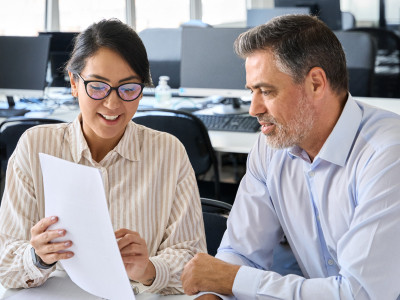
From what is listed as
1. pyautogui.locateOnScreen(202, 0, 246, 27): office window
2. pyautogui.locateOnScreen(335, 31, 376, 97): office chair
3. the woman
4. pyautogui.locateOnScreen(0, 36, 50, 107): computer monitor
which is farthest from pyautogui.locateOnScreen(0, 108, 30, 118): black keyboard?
pyautogui.locateOnScreen(202, 0, 246, 27): office window

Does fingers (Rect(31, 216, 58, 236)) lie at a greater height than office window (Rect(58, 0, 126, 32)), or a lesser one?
lesser

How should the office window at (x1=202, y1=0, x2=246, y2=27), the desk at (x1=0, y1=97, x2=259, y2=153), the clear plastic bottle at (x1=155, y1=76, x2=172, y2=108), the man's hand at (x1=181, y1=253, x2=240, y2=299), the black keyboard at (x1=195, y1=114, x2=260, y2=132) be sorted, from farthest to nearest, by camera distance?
1. the office window at (x1=202, y1=0, x2=246, y2=27)
2. the clear plastic bottle at (x1=155, y1=76, x2=172, y2=108)
3. the black keyboard at (x1=195, y1=114, x2=260, y2=132)
4. the desk at (x1=0, y1=97, x2=259, y2=153)
5. the man's hand at (x1=181, y1=253, x2=240, y2=299)

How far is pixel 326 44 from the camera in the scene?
1.39m

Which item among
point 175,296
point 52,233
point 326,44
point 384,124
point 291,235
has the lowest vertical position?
point 175,296

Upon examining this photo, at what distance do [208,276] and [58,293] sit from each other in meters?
0.34

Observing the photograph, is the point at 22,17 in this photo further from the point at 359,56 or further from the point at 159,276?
the point at 159,276

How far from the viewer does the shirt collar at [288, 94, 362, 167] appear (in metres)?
1.40

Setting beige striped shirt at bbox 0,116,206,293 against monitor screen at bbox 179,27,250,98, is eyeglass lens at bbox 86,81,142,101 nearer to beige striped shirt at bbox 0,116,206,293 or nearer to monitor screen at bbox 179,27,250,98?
beige striped shirt at bbox 0,116,206,293

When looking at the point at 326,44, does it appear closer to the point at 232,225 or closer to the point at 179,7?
the point at 232,225

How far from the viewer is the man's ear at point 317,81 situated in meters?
1.39

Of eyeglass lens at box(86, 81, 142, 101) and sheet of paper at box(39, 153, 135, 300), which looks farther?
eyeglass lens at box(86, 81, 142, 101)

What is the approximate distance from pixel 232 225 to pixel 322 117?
14.3 inches

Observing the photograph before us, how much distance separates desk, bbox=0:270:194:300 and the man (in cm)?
12

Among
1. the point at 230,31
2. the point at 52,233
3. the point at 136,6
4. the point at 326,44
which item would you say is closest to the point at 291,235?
the point at 326,44
